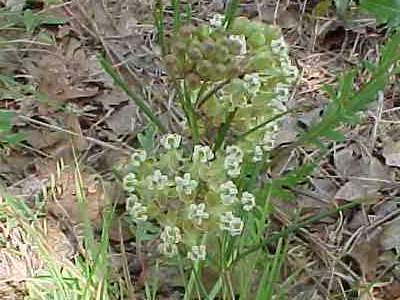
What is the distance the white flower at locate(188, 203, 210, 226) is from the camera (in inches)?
46.2

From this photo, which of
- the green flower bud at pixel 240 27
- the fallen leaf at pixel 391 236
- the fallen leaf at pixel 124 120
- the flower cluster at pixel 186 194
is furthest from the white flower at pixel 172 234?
the fallen leaf at pixel 124 120

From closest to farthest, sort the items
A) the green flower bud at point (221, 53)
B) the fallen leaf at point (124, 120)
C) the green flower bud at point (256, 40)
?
the green flower bud at point (221, 53), the green flower bud at point (256, 40), the fallen leaf at point (124, 120)

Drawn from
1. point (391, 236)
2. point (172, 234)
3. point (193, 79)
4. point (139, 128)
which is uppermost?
point (193, 79)

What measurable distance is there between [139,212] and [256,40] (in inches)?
12.7

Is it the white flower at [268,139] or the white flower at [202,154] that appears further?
the white flower at [268,139]

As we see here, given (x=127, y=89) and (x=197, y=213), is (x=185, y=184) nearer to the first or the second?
(x=197, y=213)

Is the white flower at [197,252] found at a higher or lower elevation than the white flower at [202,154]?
lower

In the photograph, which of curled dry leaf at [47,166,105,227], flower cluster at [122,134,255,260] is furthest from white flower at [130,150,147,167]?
curled dry leaf at [47,166,105,227]

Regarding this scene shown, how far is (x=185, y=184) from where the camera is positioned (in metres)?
1.17

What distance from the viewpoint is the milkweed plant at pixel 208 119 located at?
1174 millimetres

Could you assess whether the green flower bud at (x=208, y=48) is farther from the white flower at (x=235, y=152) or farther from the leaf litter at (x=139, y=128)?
the leaf litter at (x=139, y=128)

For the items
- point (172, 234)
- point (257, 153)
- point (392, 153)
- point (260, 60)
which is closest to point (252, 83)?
point (260, 60)

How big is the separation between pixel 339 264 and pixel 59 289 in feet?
1.87

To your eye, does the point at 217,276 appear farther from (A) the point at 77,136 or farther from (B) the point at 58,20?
(B) the point at 58,20
